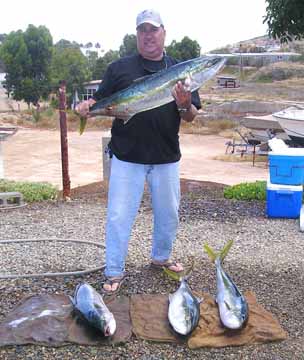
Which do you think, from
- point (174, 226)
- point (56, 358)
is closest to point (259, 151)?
point (174, 226)

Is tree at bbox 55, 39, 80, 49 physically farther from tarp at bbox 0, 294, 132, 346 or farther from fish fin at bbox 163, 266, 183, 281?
tarp at bbox 0, 294, 132, 346

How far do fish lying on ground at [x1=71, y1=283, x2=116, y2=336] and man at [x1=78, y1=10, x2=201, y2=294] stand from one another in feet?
1.87

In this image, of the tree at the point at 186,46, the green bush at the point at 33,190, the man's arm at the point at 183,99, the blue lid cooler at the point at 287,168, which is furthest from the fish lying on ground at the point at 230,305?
the tree at the point at 186,46

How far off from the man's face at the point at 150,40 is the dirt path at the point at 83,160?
11.8 metres

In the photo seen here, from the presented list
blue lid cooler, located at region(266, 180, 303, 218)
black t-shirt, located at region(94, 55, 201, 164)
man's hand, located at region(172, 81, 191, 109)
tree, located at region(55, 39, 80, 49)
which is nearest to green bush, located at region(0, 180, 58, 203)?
blue lid cooler, located at region(266, 180, 303, 218)

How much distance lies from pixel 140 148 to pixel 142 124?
19 centimetres

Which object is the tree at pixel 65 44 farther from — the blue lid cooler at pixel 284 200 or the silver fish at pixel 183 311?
the silver fish at pixel 183 311

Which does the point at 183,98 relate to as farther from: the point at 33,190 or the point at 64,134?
the point at 33,190

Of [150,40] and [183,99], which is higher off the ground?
[150,40]

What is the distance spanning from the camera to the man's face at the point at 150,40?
4031 mm

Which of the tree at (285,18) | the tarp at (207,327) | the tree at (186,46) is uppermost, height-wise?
the tree at (186,46)

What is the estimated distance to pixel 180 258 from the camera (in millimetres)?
5457

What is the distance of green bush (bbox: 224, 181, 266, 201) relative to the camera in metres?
8.66

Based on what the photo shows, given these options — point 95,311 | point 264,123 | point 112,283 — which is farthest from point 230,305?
point 264,123
